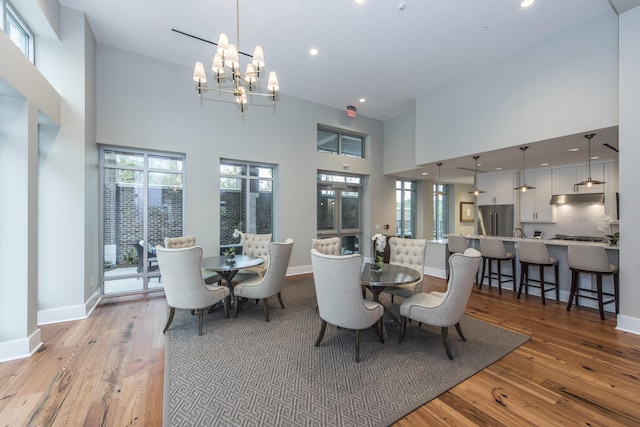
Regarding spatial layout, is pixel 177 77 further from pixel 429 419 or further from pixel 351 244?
pixel 429 419

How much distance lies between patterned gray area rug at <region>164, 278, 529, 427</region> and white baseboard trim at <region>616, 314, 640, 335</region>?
144cm

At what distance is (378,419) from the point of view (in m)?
1.79

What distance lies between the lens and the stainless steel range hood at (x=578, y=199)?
5.45 metres

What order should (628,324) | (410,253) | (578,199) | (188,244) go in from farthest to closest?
(578,199) < (188,244) < (410,253) < (628,324)

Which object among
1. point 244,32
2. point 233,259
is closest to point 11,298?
point 233,259

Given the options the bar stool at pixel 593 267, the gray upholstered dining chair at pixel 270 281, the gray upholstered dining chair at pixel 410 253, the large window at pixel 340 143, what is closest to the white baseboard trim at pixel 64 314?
the gray upholstered dining chair at pixel 270 281

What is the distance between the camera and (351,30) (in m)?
3.81

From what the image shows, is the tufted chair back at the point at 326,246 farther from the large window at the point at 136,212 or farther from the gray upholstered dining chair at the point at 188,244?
the large window at the point at 136,212

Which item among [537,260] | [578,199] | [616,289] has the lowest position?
[616,289]

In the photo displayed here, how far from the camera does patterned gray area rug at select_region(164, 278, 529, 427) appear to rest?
186cm

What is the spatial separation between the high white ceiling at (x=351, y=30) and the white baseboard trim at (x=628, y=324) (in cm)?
258

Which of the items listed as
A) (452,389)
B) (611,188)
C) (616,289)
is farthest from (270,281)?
(611,188)

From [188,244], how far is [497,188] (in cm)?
748

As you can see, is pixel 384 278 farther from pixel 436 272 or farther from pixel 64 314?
pixel 64 314
